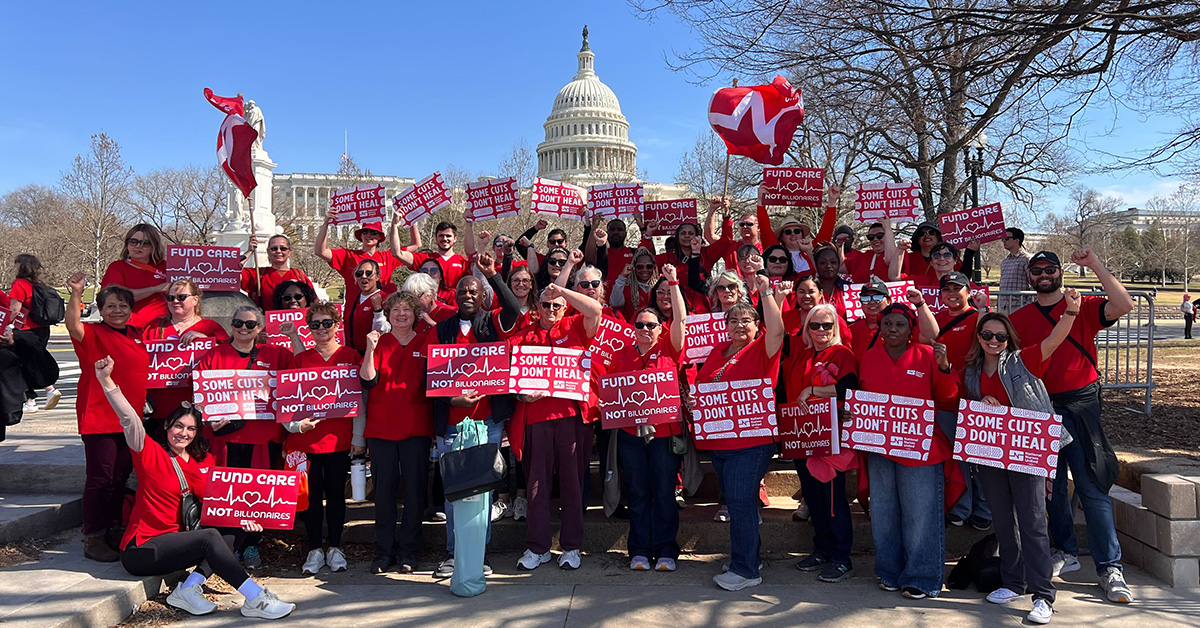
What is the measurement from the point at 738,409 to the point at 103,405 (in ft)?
15.6

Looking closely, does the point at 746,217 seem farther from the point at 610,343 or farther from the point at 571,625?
the point at 571,625

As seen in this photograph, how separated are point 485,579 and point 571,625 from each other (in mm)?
1068

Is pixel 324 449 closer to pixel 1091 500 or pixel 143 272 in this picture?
pixel 143 272

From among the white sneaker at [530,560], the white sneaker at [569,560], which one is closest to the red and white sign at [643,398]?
the white sneaker at [569,560]

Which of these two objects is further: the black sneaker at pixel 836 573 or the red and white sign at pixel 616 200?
the red and white sign at pixel 616 200

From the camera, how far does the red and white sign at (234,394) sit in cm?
592

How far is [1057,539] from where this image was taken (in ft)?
19.7

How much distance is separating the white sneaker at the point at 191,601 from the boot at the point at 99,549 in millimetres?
912

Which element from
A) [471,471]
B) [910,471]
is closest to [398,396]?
[471,471]

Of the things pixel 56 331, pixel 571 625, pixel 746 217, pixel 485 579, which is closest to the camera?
pixel 571 625

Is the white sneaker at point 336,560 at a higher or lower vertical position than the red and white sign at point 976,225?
lower

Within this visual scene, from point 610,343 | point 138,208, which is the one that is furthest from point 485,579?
point 138,208

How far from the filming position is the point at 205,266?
7.82 meters

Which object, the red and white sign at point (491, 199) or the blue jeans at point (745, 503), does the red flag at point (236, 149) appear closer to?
the red and white sign at point (491, 199)
